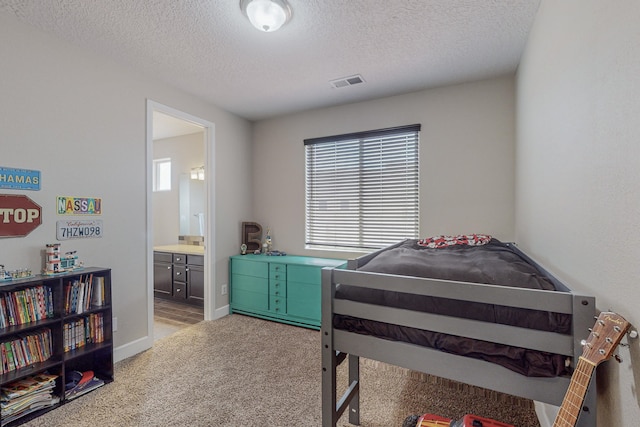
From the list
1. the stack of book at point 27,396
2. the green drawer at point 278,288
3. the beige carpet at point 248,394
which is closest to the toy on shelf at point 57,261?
the stack of book at point 27,396

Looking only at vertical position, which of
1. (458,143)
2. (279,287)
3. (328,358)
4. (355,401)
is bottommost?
(355,401)

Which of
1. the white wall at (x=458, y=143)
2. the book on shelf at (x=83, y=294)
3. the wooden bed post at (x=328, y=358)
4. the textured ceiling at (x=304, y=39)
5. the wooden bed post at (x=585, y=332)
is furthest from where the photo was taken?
the white wall at (x=458, y=143)

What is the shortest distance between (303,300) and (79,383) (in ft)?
6.28

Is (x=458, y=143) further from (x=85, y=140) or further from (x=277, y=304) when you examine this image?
(x=85, y=140)

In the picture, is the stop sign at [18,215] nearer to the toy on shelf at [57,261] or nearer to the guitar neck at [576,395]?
the toy on shelf at [57,261]

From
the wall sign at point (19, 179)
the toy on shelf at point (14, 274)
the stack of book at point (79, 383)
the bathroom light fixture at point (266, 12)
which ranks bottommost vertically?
the stack of book at point (79, 383)

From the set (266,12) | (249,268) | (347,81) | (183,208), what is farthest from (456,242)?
(183,208)

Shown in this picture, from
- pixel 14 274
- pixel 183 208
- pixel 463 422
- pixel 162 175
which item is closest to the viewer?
pixel 463 422

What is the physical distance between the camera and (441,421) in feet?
4.49

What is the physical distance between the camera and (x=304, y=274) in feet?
10.4

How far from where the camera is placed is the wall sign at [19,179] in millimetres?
1855

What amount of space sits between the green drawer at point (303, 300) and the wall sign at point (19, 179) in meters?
2.30

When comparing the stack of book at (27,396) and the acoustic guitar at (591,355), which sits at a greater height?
the acoustic guitar at (591,355)

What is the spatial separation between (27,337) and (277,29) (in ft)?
8.53
